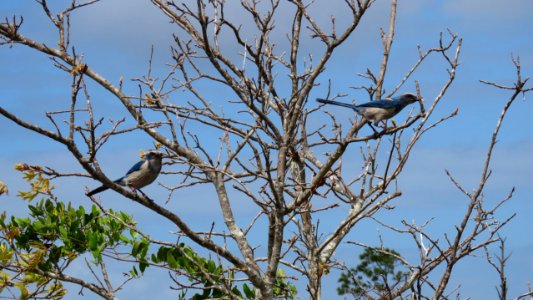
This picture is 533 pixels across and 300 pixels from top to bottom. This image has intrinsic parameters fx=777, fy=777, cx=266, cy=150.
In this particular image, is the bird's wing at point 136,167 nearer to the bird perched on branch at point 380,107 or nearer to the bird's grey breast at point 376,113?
the bird perched on branch at point 380,107

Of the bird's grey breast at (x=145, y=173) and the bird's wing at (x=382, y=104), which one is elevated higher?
the bird's wing at (x=382, y=104)

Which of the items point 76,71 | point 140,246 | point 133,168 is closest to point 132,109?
point 133,168

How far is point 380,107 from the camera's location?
1015 centimetres

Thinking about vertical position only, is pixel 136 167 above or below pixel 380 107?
below

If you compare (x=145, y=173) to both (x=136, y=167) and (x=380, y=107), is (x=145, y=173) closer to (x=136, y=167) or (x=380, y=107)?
(x=136, y=167)

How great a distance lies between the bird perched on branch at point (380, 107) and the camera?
10102 mm

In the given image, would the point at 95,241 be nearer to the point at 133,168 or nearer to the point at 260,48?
the point at 133,168

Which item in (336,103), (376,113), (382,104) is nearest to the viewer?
(376,113)

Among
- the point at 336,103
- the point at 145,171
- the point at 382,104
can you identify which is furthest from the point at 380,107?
the point at 145,171

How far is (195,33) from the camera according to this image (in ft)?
32.7

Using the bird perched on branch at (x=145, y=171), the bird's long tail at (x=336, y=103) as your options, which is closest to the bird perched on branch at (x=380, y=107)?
the bird's long tail at (x=336, y=103)

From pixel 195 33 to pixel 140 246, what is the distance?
2819mm

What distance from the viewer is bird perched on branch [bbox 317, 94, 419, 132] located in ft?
33.1

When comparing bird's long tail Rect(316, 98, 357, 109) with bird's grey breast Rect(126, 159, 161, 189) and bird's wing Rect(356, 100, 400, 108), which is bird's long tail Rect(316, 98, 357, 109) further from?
bird's grey breast Rect(126, 159, 161, 189)
